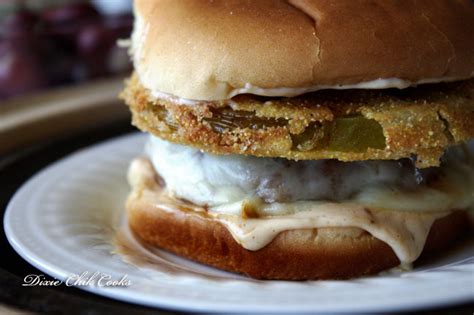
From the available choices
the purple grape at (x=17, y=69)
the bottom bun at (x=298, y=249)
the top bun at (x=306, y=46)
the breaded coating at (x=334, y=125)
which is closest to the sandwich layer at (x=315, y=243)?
the bottom bun at (x=298, y=249)

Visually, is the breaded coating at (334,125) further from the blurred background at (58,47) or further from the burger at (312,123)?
A: the blurred background at (58,47)

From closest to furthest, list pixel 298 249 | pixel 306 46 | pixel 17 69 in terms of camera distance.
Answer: pixel 306 46 < pixel 298 249 < pixel 17 69

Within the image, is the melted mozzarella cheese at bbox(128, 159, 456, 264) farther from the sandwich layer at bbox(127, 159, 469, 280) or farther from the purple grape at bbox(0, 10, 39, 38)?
the purple grape at bbox(0, 10, 39, 38)

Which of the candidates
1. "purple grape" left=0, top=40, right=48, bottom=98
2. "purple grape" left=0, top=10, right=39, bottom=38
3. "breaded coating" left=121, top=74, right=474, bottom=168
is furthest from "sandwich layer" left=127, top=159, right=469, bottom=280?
"purple grape" left=0, top=10, right=39, bottom=38

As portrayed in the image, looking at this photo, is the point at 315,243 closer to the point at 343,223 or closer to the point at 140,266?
the point at 343,223

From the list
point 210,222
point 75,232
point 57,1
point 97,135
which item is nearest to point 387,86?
point 210,222

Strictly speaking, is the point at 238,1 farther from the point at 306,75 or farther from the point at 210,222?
the point at 210,222

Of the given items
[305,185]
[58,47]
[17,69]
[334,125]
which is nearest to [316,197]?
[305,185]
